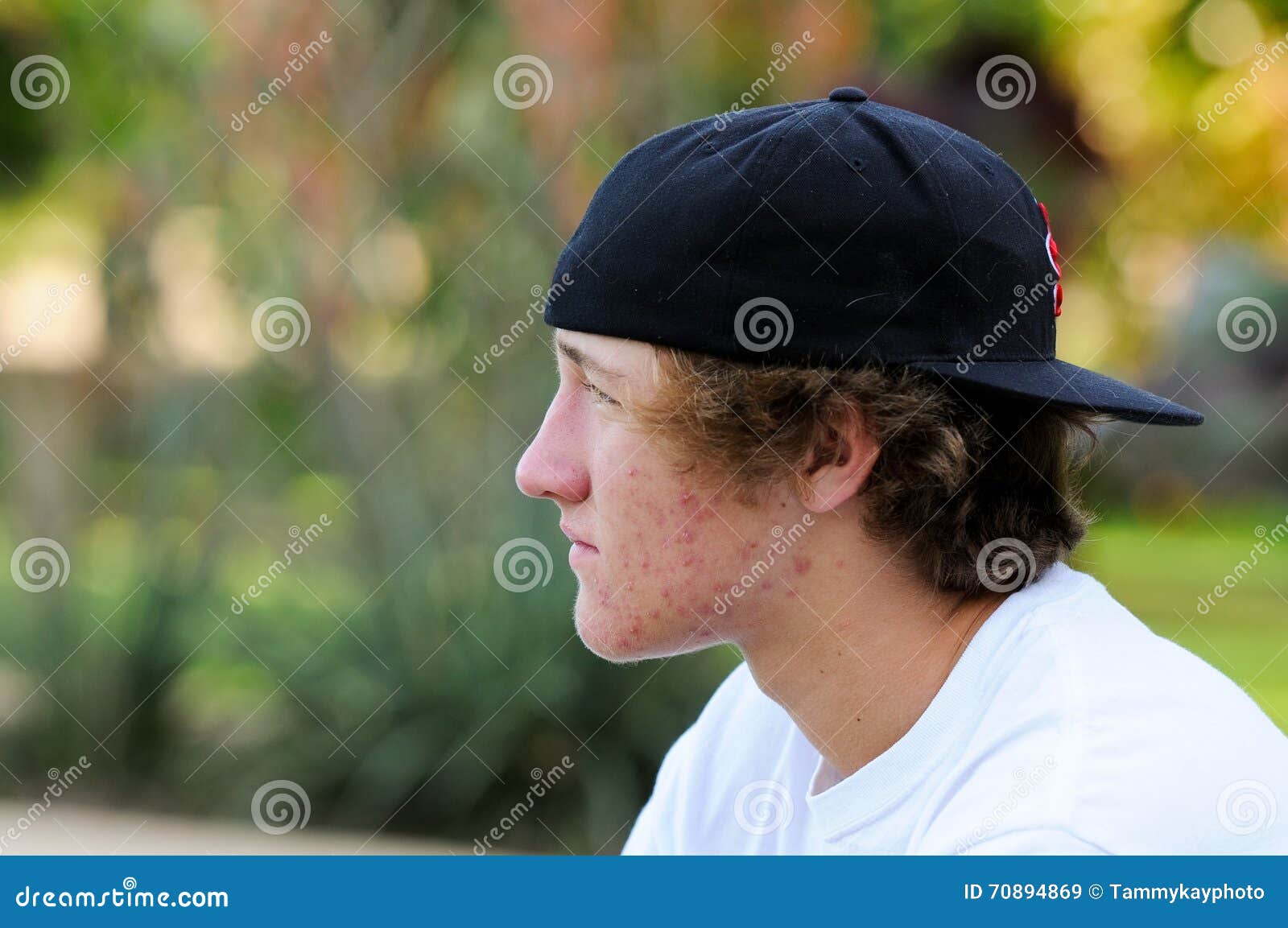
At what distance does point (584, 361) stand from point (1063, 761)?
2.79ft

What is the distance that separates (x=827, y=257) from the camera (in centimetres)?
180

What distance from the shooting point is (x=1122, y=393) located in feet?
6.49

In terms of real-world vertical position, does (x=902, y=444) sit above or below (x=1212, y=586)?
below

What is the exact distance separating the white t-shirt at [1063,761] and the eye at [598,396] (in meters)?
0.61

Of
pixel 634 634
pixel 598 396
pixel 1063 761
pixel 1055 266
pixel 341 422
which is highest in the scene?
pixel 1055 266

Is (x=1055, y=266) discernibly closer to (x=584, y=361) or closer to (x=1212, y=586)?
(x=584, y=361)

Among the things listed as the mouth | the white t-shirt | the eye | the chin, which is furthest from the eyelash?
the white t-shirt

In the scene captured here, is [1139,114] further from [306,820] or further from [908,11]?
[306,820]

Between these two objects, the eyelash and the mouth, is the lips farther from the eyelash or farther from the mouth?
the eyelash

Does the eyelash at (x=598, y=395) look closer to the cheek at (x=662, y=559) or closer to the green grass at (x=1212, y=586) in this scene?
the cheek at (x=662, y=559)

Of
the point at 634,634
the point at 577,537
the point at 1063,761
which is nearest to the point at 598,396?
the point at 577,537

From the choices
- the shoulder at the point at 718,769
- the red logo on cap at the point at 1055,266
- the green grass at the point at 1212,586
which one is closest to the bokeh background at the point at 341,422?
the green grass at the point at 1212,586

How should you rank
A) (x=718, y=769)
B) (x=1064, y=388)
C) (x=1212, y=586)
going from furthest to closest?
(x=1212, y=586)
(x=718, y=769)
(x=1064, y=388)
